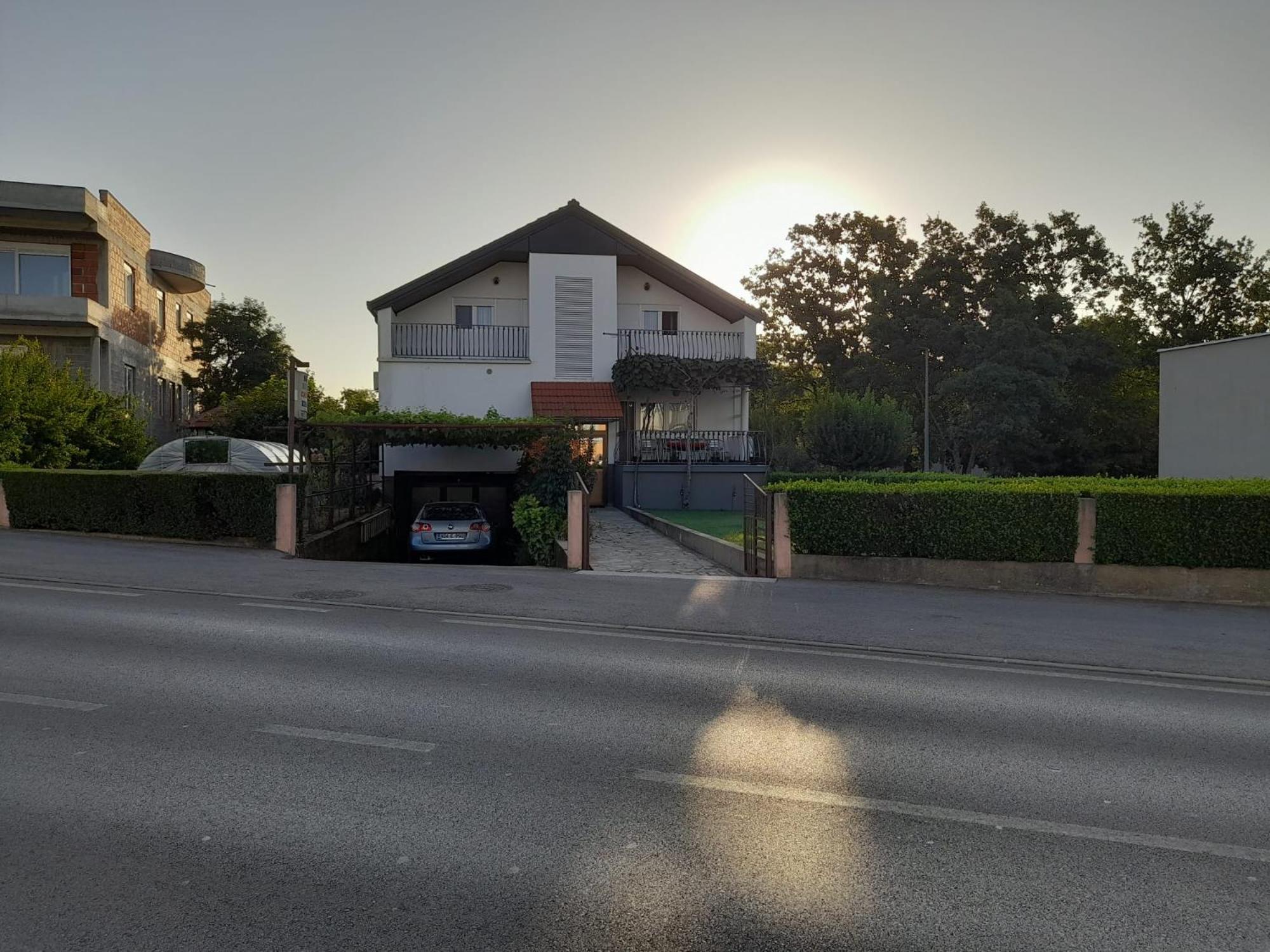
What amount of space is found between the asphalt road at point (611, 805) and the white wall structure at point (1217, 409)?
67.7 feet


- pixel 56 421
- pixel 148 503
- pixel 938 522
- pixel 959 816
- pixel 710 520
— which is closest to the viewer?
pixel 959 816

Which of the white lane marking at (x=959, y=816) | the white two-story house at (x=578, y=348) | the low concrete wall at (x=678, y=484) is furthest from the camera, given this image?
the white two-story house at (x=578, y=348)

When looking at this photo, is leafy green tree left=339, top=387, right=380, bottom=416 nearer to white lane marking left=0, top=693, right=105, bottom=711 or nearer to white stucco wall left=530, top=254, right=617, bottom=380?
white stucco wall left=530, top=254, right=617, bottom=380

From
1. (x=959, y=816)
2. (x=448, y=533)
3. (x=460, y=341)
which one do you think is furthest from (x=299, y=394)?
(x=959, y=816)

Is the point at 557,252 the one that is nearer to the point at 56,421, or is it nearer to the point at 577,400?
the point at 577,400

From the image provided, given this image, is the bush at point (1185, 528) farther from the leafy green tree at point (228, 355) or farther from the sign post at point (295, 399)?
the leafy green tree at point (228, 355)

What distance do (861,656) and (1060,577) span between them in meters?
6.56

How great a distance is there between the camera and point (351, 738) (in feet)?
19.0

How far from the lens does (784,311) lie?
62.9 metres

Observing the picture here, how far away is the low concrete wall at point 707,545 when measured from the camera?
16062mm

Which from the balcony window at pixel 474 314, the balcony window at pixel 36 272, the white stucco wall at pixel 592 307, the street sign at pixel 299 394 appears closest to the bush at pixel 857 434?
the white stucco wall at pixel 592 307

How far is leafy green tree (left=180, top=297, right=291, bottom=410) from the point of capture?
4172cm

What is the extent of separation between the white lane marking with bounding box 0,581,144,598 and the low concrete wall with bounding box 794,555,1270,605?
9.59 metres

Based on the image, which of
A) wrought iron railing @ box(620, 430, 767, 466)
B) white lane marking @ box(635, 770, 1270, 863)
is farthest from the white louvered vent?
white lane marking @ box(635, 770, 1270, 863)
